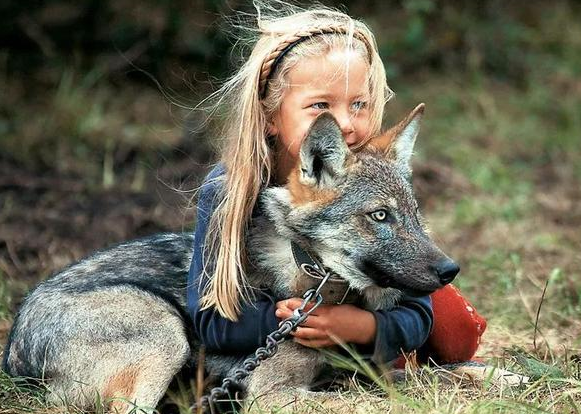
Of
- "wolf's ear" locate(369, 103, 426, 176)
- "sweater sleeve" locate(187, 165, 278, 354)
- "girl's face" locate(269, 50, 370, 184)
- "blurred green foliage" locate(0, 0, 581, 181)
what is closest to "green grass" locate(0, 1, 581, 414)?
"blurred green foliage" locate(0, 0, 581, 181)

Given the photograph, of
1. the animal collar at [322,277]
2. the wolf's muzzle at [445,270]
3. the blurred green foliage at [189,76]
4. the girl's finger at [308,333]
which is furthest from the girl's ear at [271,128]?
the blurred green foliage at [189,76]

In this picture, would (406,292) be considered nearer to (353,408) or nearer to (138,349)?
(353,408)

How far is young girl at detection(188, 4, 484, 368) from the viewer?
428 centimetres

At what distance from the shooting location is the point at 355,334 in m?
4.27

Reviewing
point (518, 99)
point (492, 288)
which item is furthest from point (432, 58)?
point (492, 288)

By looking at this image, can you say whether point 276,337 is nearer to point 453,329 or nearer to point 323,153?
point 323,153

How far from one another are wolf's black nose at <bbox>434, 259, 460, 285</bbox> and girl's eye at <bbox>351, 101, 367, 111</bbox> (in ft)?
2.90

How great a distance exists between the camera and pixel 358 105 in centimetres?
447

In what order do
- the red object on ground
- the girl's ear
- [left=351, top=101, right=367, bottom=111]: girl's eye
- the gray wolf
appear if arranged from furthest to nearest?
the red object on ground, the girl's ear, [left=351, top=101, right=367, bottom=111]: girl's eye, the gray wolf

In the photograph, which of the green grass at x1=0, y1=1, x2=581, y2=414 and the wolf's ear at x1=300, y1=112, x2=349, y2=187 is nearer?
the wolf's ear at x1=300, y1=112, x2=349, y2=187

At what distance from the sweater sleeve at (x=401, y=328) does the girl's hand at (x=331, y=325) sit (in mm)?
49

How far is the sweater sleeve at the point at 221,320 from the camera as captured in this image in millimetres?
4297

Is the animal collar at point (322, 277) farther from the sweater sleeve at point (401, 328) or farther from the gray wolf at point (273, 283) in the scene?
the sweater sleeve at point (401, 328)

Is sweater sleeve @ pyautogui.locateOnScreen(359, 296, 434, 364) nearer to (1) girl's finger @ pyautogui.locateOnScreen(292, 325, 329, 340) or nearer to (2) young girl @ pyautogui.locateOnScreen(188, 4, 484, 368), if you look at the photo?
(2) young girl @ pyautogui.locateOnScreen(188, 4, 484, 368)
